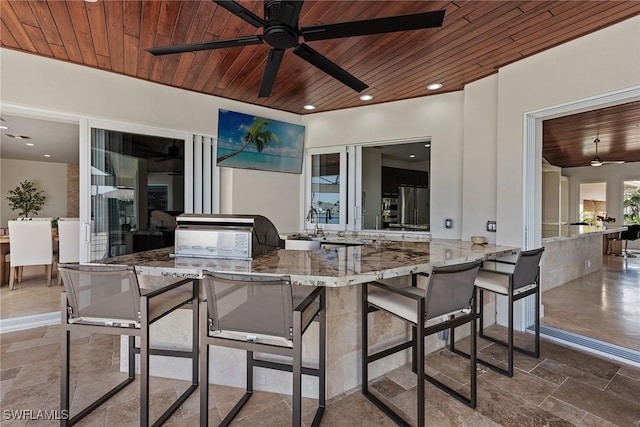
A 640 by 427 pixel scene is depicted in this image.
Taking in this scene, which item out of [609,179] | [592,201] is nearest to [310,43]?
[609,179]

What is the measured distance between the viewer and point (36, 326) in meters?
3.21

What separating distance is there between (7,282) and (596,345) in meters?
7.43

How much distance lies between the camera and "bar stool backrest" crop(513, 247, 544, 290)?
237 cm

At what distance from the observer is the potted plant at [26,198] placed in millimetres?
7434

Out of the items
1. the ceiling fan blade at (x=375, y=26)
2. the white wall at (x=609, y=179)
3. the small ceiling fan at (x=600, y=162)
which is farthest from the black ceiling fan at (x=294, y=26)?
the white wall at (x=609, y=179)

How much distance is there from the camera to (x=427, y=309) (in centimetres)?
169

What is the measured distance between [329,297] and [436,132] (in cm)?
284

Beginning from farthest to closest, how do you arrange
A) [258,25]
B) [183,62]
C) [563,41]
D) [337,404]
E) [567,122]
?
[567,122], [183,62], [563,41], [337,404], [258,25]

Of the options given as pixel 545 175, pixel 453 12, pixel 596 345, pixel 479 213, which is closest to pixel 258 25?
pixel 453 12

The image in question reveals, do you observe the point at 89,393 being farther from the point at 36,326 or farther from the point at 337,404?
the point at 36,326

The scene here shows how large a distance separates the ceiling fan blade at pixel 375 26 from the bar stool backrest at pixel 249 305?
56.0 inches

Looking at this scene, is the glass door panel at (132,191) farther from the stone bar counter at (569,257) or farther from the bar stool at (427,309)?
the stone bar counter at (569,257)

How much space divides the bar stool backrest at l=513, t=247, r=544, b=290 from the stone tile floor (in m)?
0.63

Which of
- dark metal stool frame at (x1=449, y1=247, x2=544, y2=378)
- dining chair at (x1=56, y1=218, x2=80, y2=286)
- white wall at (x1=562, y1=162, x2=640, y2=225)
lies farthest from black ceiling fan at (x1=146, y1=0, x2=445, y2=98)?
white wall at (x1=562, y1=162, x2=640, y2=225)
